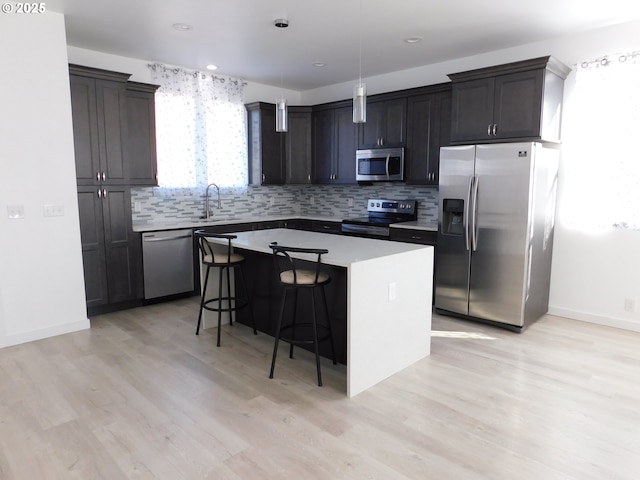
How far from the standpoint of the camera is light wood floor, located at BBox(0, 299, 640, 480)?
2139 mm

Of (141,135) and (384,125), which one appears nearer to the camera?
(141,135)

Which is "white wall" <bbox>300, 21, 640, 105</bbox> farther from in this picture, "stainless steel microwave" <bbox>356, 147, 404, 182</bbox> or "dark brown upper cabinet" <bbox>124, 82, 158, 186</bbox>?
"dark brown upper cabinet" <bbox>124, 82, 158, 186</bbox>

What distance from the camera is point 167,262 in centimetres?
496

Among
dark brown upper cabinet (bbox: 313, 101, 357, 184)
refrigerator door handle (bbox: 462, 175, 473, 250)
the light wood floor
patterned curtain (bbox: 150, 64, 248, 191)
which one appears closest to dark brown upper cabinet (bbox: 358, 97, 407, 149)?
dark brown upper cabinet (bbox: 313, 101, 357, 184)

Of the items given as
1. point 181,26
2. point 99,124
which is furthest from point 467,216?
point 99,124

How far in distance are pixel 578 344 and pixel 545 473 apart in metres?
2.05

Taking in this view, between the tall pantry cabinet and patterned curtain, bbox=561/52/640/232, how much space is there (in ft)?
15.3

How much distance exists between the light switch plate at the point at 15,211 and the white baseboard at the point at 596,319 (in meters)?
5.23

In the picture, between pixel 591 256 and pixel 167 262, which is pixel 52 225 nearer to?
pixel 167 262

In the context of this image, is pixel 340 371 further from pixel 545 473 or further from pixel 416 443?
pixel 545 473

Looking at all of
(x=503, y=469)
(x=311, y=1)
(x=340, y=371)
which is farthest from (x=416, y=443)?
(x=311, y=1)

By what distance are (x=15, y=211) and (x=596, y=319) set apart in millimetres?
5525

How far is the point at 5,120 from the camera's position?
138 inches

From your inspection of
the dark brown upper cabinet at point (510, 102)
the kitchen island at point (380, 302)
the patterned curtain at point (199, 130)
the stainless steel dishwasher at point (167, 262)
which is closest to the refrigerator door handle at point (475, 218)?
the dark brown upper cabinet at point (510, 102)
